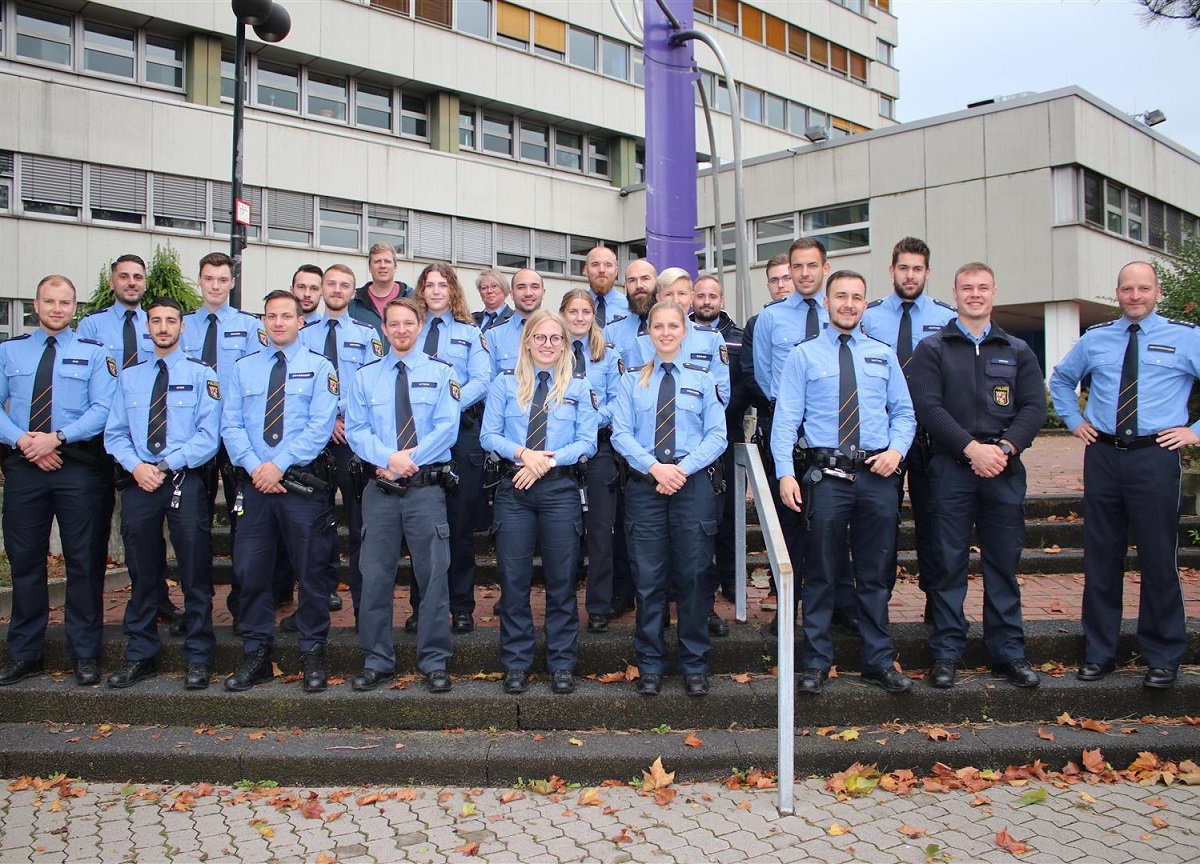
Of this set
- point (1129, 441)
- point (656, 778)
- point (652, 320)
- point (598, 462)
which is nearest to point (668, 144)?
point (652, 320)

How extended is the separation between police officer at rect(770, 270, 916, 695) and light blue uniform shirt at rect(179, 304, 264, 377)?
3602 mm

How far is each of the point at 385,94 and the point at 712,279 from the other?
18.8 meters

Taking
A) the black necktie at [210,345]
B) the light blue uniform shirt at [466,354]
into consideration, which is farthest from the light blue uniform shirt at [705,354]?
the black necktie at [210,345]

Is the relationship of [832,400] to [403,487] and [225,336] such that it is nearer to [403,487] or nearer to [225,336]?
[403,487]

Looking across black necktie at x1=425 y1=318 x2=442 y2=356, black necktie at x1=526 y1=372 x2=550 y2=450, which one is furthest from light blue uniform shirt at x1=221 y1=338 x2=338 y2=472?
black necktie at x1=526 y1=372 x2=550 y2=450

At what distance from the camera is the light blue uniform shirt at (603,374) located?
18.6 feet

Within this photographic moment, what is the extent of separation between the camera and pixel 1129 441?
16.8 feet

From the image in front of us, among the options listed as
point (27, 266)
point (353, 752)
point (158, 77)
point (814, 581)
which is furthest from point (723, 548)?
point (158, 77)

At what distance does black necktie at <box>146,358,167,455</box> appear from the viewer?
Result: 18.0 feet

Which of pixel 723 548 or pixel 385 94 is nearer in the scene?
pixel 723 548

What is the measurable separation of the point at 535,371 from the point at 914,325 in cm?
235

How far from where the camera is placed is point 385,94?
74.3ft

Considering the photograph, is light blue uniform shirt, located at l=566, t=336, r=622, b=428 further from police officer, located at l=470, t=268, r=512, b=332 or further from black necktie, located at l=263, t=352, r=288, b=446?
black necktie, located at l=263, t=352, r=288, b=446

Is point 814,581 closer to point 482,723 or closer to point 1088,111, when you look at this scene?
point 482,723
